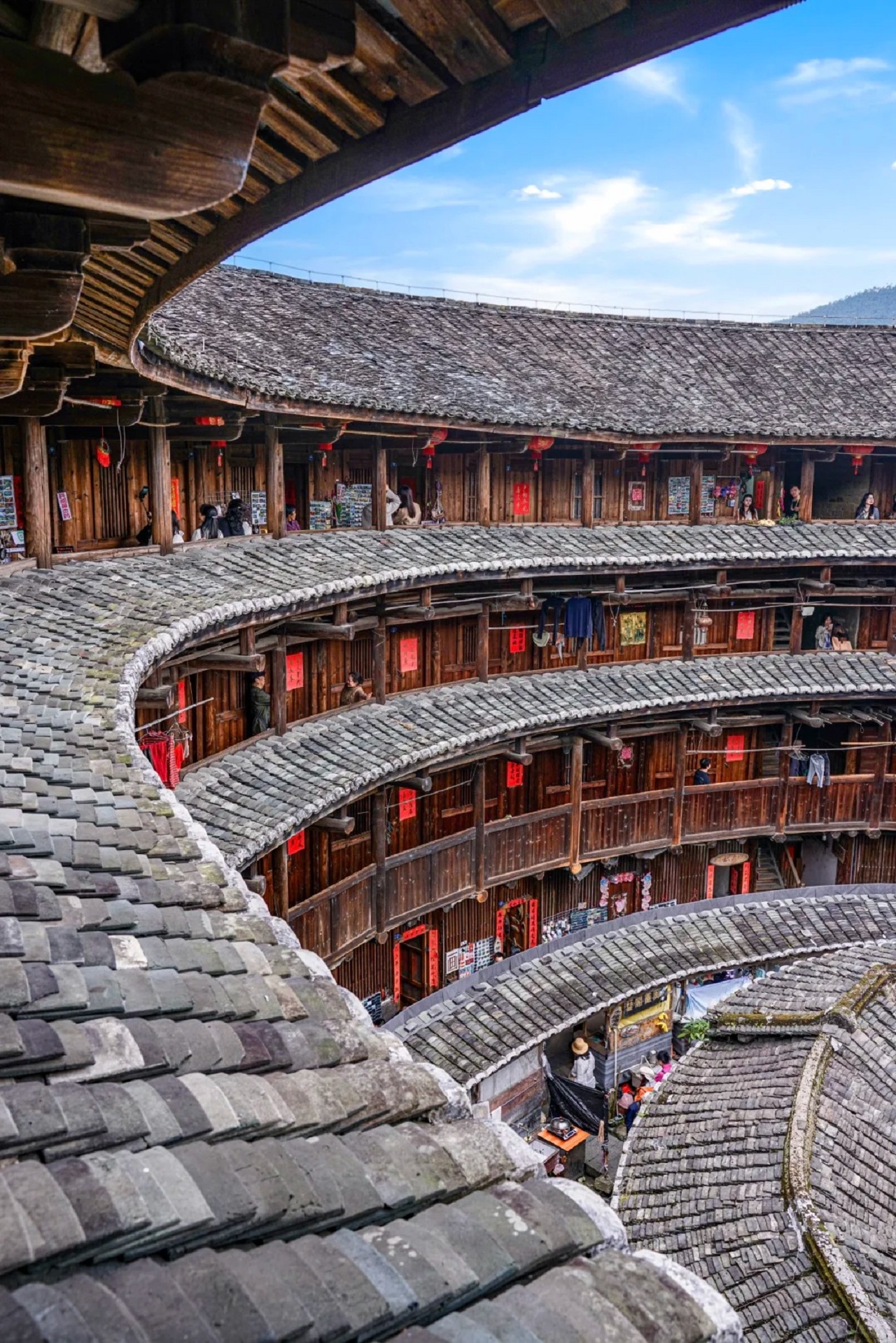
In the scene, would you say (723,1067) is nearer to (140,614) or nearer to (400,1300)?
(140,614)

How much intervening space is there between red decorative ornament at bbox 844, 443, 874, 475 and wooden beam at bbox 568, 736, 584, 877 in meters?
8.71

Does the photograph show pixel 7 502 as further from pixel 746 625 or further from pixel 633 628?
pixel 746 625

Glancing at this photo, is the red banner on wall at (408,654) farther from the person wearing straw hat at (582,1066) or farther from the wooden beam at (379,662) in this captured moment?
the person wearing straw hat at (582,1066)

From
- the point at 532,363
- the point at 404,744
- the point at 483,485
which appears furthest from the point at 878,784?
the point at 404,744

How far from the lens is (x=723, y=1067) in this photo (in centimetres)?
1450

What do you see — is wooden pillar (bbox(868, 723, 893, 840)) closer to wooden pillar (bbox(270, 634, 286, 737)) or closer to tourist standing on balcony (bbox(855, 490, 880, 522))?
tourist standing on balcony (bbox(855, 490, 880, 522))

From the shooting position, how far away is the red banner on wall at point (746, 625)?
23000 mm

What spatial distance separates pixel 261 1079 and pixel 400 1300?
3.72ft

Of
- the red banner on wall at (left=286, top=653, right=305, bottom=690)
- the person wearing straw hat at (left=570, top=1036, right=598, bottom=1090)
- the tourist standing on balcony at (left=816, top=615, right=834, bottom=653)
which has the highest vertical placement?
the red banner on wall at (left=286, top=653, right=305, bottom=690)

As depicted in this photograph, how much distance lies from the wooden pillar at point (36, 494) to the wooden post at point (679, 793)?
48.1ft

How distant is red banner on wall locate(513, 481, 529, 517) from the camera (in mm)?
21047

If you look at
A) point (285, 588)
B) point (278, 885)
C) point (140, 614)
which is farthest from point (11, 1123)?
point (278, 885)

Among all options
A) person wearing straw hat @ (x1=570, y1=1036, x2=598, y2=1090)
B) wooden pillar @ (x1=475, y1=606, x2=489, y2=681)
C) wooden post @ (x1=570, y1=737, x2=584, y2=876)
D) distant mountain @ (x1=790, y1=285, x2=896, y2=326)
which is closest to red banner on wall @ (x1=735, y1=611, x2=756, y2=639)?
wooden post @ (x1=570, y1=737, x2=584, y2=876)

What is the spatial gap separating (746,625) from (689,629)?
1.72 metres
